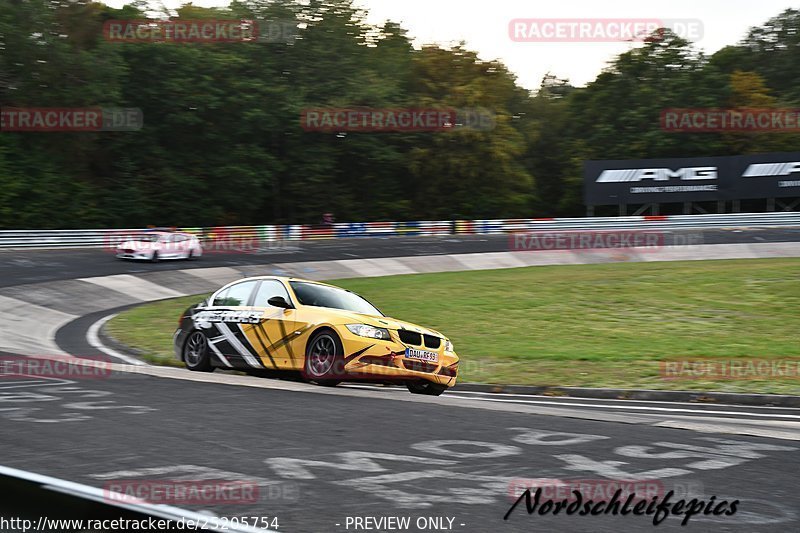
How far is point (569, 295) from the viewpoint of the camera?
25.2 metres

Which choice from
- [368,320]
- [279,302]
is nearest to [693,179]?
[279,302]

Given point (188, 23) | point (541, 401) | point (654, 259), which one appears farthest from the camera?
point (188, 23)

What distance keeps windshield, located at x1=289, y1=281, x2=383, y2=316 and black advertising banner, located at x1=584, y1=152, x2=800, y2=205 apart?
138 ft

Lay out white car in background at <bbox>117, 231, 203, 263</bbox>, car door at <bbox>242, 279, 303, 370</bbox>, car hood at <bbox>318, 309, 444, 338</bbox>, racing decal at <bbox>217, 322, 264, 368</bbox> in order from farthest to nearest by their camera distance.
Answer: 1. white car in background at <bbox>117, 231, 203, 263</bbox>
2. racing decal at <bbox>217, 322, 264, 368</bbox>
3. car door at <bbox>242, 279, 303, 370</bbox>
4. car hood at <bbox>318, 309, 444, 338</bbox>

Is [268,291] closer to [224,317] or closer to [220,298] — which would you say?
[224,317]

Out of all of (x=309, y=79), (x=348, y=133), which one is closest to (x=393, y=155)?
(x=348, y=133)

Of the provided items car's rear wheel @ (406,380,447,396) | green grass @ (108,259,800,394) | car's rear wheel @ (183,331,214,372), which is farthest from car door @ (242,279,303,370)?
green grass @ (108,259,800,394)

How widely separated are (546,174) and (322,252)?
36.9 m

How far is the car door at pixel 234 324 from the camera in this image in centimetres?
1216

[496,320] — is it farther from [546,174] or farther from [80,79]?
[546,174]

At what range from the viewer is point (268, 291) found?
12.3 metres

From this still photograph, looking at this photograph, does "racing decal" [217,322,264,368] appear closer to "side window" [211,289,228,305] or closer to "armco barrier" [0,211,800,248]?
"side window" [211,289,228,305]

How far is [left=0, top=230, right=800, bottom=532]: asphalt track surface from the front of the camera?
5055 millimetres

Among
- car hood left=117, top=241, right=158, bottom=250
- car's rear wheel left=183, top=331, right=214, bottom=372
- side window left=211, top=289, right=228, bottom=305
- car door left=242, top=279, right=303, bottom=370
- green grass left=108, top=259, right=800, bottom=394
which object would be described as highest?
car hood left=117, top=241, right=158, bottom=250
